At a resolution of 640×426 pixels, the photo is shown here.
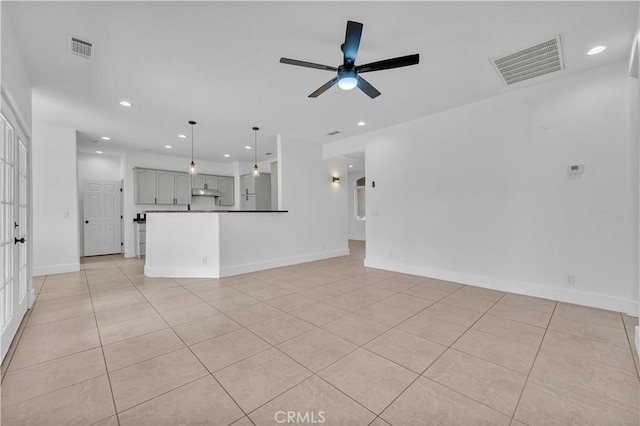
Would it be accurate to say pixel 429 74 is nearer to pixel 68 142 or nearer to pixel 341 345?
pixel 341 345

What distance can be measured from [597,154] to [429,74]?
2.19 m

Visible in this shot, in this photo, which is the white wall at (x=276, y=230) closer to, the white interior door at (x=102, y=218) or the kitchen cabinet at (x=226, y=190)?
the kitchen cabinet at (x=226, y=190)

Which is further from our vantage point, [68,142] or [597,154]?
[68,142]

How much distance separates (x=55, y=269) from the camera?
201 inches

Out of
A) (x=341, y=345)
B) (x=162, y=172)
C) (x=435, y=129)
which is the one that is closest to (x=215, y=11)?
(x=341, y=345)

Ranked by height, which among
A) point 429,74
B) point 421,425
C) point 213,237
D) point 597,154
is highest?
point 429,74

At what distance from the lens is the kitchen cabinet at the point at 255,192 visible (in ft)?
26.8

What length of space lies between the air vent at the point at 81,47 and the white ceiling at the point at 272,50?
0.06 m

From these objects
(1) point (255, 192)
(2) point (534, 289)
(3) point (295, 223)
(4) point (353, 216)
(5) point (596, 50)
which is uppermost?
(5) point (596, 50)

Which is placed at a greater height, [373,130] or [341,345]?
[373,130]

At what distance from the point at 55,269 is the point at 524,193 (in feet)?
26.7

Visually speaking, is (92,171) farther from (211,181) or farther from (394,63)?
(394,63)

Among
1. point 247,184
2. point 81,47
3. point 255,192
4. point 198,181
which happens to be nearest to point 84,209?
point 198,181

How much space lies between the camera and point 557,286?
3.42m
